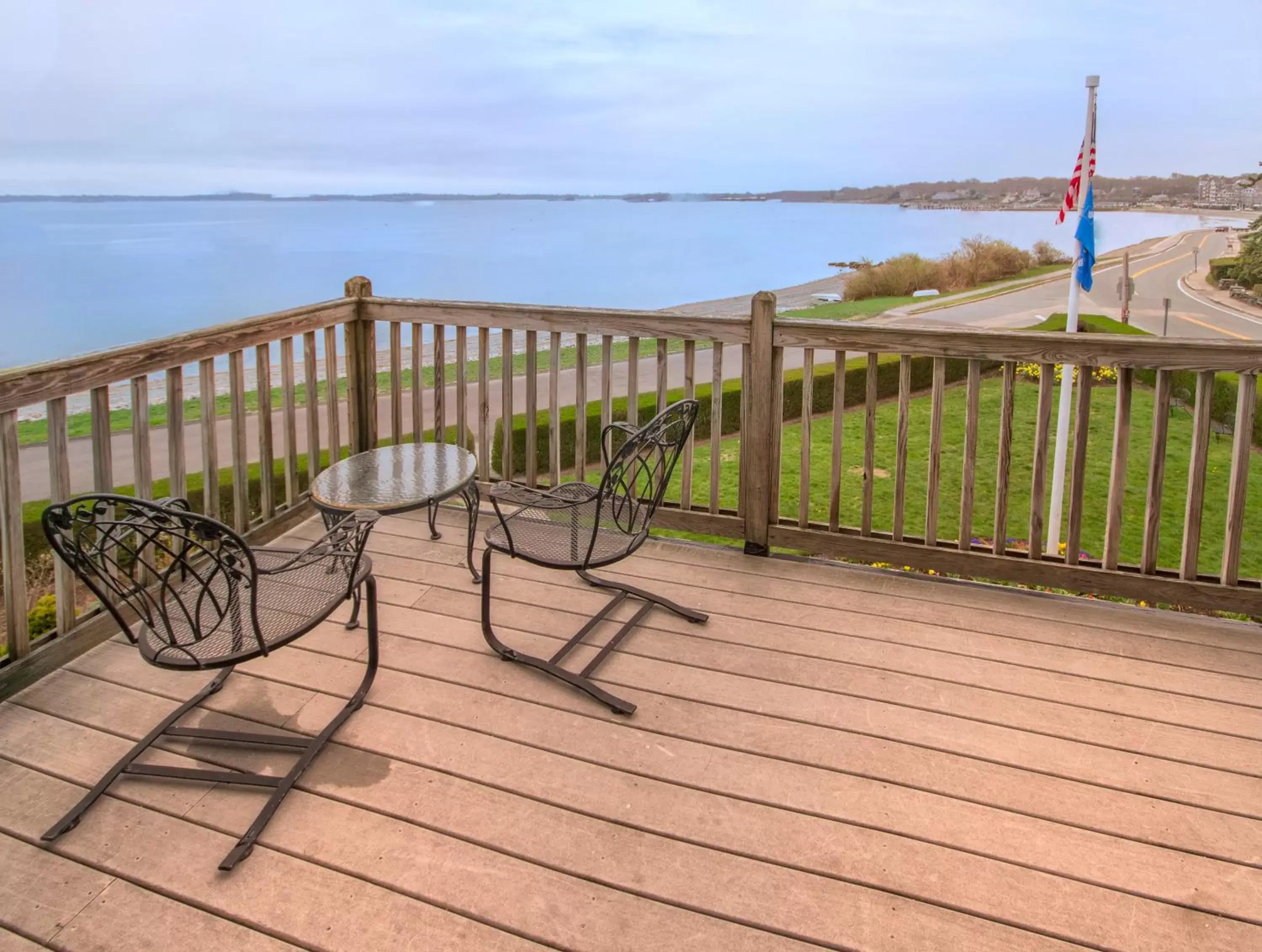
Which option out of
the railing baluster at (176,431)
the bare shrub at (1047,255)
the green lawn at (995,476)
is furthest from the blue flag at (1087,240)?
the bare shrub at (1047,255)

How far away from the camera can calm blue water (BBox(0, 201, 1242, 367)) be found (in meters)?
20.7

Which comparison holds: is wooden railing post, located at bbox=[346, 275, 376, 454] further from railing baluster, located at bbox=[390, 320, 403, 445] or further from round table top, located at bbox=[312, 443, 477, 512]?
round table top, located at bbox=[312, 443, 477, 512]

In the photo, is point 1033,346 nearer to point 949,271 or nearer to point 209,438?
point 209,438

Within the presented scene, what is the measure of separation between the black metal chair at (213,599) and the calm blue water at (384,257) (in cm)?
121

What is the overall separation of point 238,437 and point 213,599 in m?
1.69

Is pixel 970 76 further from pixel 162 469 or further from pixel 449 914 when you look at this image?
pixel 449 914

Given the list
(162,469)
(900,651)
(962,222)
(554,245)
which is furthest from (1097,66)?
(554,245)

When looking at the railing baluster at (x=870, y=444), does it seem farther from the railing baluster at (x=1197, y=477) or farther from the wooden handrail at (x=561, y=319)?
the railing baluster at (x=1197, y=477)

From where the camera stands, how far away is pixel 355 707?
2363mm

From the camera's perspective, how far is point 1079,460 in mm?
2979

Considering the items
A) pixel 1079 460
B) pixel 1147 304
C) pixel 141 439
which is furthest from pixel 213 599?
pixel 1147 304

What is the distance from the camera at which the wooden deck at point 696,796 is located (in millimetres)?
1671

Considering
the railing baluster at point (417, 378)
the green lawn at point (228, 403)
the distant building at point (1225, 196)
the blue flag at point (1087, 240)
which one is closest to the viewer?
the railing baluster at point (417, 378)

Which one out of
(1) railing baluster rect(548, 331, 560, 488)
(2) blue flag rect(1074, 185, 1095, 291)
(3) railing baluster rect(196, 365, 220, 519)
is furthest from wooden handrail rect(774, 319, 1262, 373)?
(2) blue flag rect(1074, 185, 1095, 291)
